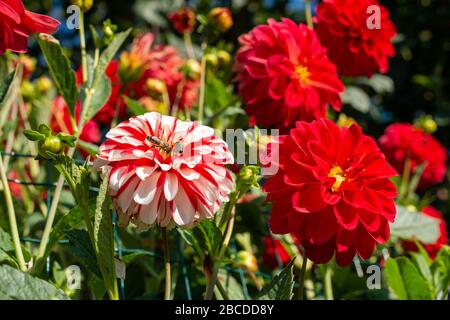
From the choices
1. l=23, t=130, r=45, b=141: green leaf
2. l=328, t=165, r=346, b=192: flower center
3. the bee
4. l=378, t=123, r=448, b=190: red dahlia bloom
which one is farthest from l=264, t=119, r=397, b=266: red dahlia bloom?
l=378, t=123, r=448, b=190: red dahlia bloom

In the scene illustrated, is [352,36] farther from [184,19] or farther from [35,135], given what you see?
[35,135]

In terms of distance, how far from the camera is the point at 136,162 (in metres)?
0.72

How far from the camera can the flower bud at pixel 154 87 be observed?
139 cm

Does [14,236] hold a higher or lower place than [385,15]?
lower

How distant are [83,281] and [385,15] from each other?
2.30 feet

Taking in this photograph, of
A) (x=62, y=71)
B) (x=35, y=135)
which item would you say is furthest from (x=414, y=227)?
(x=35, y=135)

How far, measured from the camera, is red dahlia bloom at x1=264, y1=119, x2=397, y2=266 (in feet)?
2.62

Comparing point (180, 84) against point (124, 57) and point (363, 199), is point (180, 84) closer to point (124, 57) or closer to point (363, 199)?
point (124, 57)

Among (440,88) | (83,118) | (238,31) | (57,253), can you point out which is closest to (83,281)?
(57,253)

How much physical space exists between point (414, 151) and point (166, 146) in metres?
1.20

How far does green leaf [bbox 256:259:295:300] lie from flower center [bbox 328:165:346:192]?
0.11 m

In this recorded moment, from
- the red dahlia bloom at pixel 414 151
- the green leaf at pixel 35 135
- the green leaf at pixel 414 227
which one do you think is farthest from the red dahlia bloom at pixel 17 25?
the red dahlia bloom at pixel 414 151

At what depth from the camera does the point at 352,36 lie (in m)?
1.22

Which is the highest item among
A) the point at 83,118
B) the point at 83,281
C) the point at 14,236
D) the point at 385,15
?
the point at 385,15
